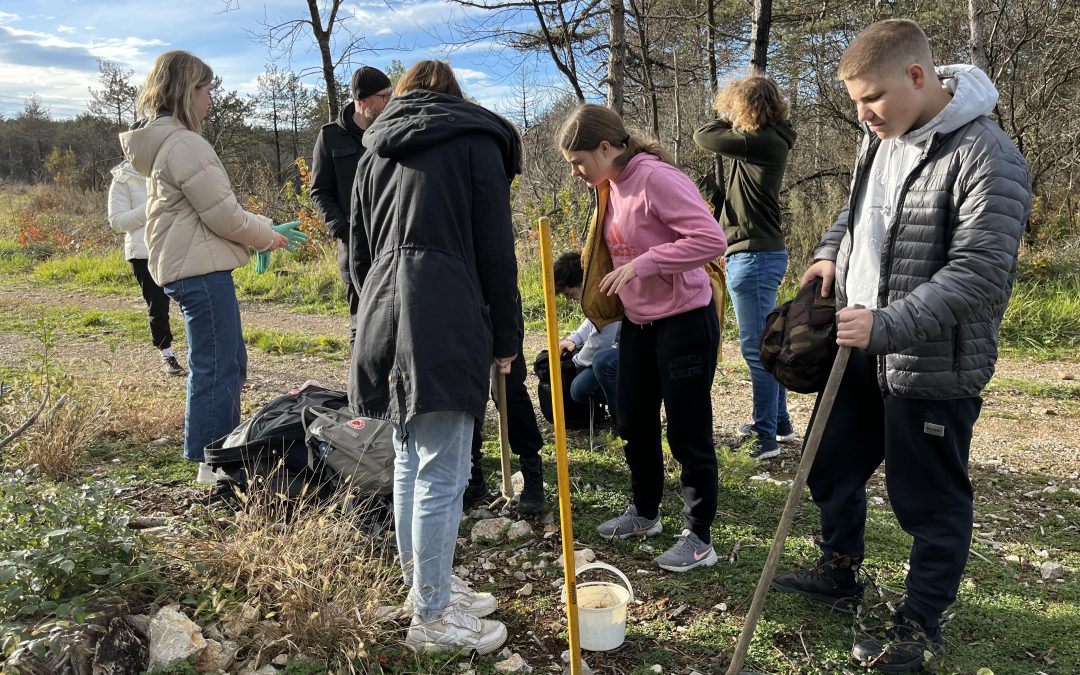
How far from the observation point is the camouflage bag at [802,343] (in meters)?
2.53

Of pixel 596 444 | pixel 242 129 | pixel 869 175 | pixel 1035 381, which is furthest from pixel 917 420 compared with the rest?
pixel 242 129

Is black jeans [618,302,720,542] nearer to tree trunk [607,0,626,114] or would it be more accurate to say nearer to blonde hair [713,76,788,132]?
blonde hair [713,76,788,132]

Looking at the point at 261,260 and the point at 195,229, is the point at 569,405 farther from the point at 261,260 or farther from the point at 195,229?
the point at 195,229

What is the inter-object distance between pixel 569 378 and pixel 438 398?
257 centimetres

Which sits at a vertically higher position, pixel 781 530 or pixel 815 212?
pixel 815 212

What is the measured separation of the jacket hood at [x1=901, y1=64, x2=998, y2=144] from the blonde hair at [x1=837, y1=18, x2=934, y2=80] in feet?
0.36

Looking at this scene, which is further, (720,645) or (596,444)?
(596,444)

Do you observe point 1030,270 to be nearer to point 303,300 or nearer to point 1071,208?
point 1071,208

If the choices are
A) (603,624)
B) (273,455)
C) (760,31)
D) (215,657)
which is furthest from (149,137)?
(760,31)

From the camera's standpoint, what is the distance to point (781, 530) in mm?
2166

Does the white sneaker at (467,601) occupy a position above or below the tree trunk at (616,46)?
below

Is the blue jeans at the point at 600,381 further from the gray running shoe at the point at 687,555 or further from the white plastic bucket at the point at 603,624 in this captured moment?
the white plastic bucket at the point at 603,624

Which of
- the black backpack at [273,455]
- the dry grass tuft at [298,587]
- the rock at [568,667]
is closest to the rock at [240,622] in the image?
the dry grass tuft at [298,587]

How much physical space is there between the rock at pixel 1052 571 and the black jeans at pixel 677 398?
137 centimetres
